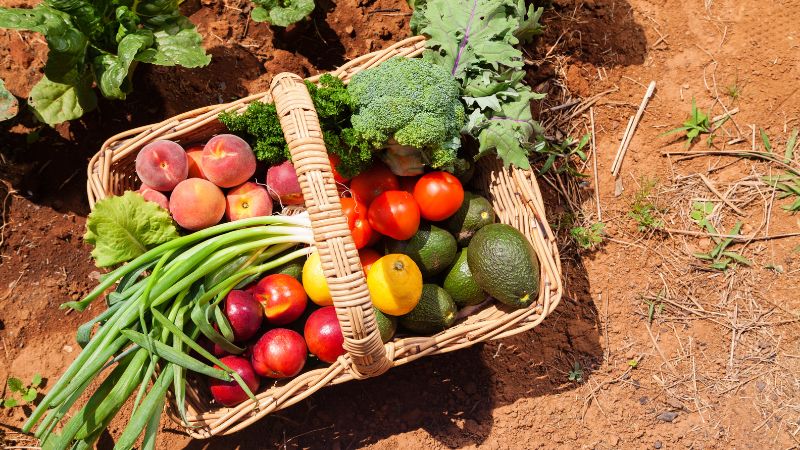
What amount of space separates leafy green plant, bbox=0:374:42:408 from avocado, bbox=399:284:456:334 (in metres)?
1.74

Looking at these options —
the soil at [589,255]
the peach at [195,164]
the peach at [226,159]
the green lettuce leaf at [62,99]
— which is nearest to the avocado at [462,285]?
the soil at [589,255]

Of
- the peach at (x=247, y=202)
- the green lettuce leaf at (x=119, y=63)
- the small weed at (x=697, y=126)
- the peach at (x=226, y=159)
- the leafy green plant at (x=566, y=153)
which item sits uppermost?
the green lettuce leaf at (x=119, y=63)

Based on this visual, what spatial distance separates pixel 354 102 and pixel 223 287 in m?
0.87

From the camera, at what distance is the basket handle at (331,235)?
6.49 feet

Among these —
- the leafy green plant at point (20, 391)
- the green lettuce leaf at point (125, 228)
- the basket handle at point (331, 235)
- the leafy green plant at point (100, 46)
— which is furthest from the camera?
the leafy green plant at point (20, 391)

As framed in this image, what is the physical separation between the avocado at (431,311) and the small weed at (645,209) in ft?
3.88

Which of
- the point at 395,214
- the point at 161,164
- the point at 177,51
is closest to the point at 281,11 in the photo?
the point at 177,51

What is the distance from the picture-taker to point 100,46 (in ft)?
8.77

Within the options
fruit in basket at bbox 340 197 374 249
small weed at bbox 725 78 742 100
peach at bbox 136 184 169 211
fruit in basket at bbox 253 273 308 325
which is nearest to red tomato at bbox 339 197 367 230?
fruit in basket at bbox 340 197 374 249

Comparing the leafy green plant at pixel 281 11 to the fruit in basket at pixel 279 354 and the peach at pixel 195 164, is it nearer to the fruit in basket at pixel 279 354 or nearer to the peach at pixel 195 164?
the peach at pixel 195 164

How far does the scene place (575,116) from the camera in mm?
3088

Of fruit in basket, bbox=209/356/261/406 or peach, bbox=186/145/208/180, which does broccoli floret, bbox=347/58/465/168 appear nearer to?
peach, bbox=186/145/208/180

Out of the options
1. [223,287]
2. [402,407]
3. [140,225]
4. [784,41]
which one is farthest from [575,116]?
[140,225]

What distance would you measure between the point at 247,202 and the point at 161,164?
14.2 inches
